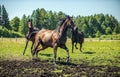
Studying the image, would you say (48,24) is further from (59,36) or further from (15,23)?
(59,36)

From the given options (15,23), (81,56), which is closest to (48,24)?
(15,23)

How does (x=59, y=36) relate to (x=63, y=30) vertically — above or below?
below

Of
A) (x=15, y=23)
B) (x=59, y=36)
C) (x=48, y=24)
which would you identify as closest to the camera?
(x=59, y=36)

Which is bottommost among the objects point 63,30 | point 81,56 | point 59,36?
point 81,56

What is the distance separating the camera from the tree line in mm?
94062

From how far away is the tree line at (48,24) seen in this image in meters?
94.1

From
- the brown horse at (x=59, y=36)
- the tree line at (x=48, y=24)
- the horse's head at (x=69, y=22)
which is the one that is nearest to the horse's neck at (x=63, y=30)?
the brown horse at (x=59, y=36)

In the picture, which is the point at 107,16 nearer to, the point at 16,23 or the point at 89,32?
the point at 89,32

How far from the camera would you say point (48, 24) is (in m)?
99.9

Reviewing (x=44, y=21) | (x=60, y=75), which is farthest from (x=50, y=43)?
(x=44, y=21)

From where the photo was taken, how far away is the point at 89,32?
124375 mm

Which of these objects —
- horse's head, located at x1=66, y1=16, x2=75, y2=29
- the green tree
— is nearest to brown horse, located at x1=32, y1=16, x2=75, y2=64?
horse's head, located at x1=66, y1=16, x2=75, y2=29

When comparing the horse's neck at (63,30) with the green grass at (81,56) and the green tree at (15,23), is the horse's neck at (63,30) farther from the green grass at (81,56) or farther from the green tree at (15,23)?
the green tree at (15,23)

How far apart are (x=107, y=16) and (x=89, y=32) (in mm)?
19808
